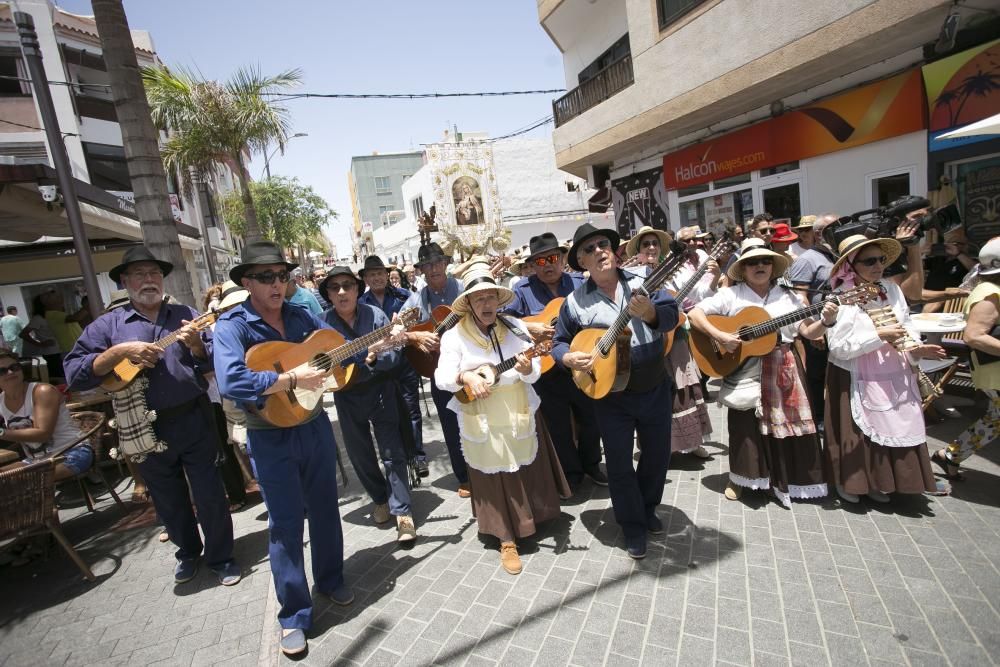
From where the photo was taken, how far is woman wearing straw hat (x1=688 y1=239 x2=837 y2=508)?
11.7 ft

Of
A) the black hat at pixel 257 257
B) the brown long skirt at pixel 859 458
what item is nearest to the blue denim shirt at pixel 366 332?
the black hat at pixel 257 257

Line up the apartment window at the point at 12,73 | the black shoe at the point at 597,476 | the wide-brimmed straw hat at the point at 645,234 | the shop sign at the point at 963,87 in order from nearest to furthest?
1. the black shoe at the point at 597,476
2. the wide-brimmed straw hat at the point at 645,234
3. the shop sign at the point at 963,87
4. the apartment window at the point at 12,73

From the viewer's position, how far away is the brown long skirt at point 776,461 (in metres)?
3.68

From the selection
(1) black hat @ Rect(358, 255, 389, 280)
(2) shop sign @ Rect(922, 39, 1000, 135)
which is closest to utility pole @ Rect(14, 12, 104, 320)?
(1) black hat @ Rect(358, 255, 389, 280)

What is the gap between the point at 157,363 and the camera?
11.1 feet

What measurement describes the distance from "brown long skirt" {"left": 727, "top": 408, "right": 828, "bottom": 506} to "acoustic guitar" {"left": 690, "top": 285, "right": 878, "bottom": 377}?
0.42 metres

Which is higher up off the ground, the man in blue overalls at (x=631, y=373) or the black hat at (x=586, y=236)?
the black hat at (x=586, y=236)

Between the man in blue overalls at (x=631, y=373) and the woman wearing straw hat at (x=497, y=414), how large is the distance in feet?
1.23

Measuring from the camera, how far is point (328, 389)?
10.8 ft

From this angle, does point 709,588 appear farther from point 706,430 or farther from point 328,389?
point 328,389

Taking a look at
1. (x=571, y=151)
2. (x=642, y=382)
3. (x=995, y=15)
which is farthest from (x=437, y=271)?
(x=571, y=151)

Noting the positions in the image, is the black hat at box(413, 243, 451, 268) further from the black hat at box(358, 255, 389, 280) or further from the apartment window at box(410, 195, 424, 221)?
the apartment window at box(410, 195, 424, 221)

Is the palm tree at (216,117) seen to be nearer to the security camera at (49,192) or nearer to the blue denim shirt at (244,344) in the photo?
the security camera at (49,192)

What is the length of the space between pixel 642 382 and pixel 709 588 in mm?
1323
